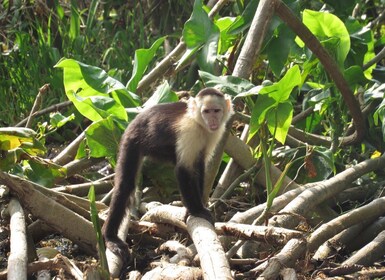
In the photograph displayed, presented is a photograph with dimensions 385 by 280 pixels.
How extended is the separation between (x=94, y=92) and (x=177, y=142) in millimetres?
852

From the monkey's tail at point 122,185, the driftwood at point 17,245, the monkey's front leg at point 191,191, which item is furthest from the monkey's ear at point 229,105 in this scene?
the driftwood at point 17,245

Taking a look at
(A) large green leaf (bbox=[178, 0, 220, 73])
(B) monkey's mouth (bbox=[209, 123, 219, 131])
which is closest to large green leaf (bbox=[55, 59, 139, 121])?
(A) large green leaf (bbox=[178, 0, 220, 73])

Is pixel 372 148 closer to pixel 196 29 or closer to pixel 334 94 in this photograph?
pixel 334 94

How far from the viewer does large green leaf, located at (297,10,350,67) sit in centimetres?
448

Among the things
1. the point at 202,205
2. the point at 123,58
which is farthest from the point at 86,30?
the point at 202,205

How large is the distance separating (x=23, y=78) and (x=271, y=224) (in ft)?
10.4

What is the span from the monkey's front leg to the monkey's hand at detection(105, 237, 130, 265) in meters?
0.37

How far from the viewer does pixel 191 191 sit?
3.90 metres

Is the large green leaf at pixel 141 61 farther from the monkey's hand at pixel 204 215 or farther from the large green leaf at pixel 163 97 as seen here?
the monkey's hand at pixel 204 215

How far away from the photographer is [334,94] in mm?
4742

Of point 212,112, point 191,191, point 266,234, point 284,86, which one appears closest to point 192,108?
point 212,112

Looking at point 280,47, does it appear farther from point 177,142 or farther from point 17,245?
point 17,245

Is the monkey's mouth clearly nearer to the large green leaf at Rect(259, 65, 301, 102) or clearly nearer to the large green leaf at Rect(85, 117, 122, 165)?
the large green leaf at Rect(259, 65, 301, 102)

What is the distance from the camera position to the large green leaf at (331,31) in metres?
4.48
